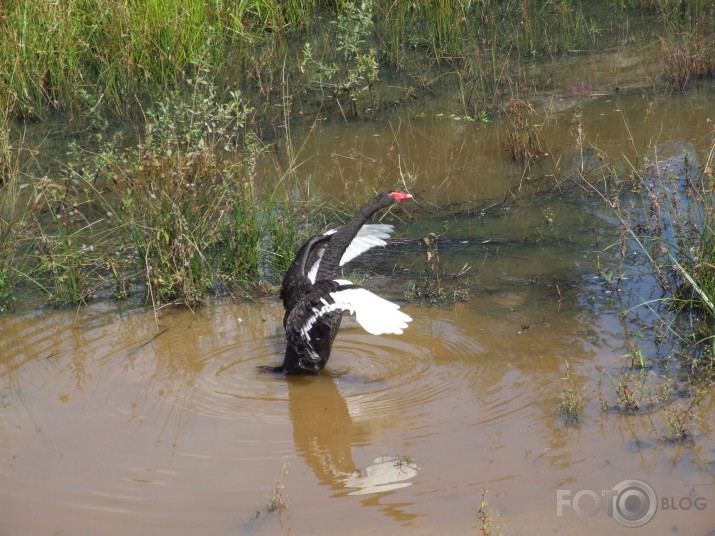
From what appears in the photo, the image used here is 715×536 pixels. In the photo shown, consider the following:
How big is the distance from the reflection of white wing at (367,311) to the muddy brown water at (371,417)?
50 centimetres

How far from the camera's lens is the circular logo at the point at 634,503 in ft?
12.8

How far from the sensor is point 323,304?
208 inches

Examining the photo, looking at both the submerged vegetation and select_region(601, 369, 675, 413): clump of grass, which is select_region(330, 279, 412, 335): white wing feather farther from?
select_region(601, 369, 675, 413): clump of grass

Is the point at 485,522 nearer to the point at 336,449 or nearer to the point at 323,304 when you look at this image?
the point at 336,449

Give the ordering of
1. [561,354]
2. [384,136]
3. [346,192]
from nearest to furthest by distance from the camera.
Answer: [561,354]
[346,192]
[384,136]

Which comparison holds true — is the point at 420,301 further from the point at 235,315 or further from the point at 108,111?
the point at 108,111

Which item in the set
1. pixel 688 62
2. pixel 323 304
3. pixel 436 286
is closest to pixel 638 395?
pixel 323 304

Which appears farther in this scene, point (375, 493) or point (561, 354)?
point (561, 354)

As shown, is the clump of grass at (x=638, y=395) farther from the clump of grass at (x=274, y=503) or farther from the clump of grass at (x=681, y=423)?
the clump of grass at (x=274, y=503)

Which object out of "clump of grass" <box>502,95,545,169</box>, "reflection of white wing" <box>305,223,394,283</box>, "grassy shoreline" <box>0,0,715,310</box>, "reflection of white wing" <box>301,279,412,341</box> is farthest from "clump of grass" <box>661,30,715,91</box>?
"reflection of white wing" <box>301,279,412,341</box>

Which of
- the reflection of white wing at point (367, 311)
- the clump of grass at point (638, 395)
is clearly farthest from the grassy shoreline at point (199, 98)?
the clump of grass at point (638, 395)

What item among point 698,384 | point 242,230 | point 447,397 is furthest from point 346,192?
point 698,384

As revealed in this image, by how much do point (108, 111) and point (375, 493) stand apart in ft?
21.2

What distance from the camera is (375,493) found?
426cm
